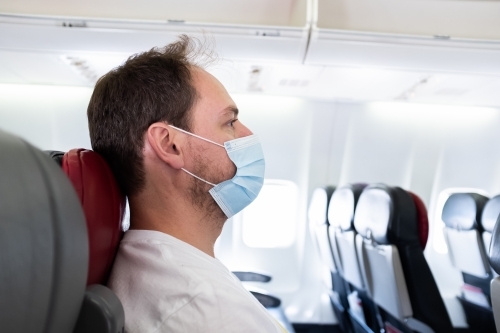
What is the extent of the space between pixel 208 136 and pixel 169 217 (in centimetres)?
32

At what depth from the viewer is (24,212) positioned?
484 mm

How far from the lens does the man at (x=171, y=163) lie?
115cm

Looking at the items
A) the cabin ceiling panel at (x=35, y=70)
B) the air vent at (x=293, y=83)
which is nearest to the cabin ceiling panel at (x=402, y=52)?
the air vent at (x=293, y=83)

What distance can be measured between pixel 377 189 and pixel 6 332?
2537 millimetres

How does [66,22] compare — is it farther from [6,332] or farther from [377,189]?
[6,332]

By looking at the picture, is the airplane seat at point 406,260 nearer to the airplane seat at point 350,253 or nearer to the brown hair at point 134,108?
the airplane seat at point 350,253

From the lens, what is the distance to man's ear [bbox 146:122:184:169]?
4.51 feet

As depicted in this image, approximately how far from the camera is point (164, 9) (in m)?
2.93

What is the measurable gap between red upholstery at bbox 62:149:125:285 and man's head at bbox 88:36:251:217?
21cm

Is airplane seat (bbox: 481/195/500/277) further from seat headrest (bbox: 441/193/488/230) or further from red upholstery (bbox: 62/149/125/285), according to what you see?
red upholstery (bbox: 62/149/125/285)

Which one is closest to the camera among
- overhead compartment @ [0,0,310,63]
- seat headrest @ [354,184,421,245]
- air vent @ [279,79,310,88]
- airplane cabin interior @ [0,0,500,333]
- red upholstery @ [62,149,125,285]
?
airplane cabin interior @ [0,0,500,333]

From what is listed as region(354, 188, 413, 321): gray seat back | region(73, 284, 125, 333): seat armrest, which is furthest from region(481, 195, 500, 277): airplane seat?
region(73, 284, 125, 333): seat armrest

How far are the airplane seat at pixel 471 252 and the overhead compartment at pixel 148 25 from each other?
2.04 meters

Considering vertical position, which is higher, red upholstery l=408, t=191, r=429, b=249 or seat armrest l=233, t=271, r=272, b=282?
red upholstery l=408, t=191, r=429, b=249
